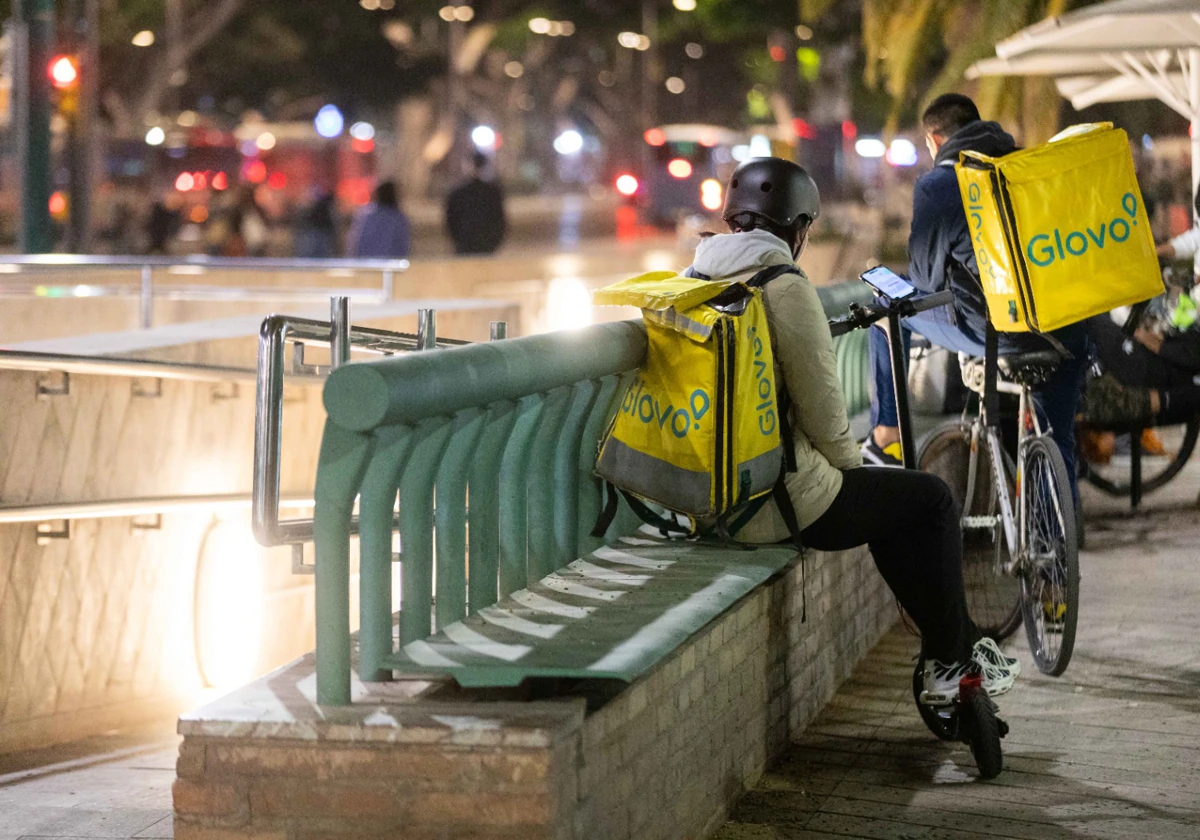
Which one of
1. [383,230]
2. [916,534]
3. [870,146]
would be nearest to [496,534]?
[916,534]

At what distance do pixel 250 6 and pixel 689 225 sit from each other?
713 inches

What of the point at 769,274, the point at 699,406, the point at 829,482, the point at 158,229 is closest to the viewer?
the point at 699,406

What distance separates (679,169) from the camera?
54312 mm

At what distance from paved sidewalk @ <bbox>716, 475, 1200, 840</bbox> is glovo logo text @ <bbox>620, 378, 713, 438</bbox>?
1054mm

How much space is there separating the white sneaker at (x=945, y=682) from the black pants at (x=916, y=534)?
2 cm

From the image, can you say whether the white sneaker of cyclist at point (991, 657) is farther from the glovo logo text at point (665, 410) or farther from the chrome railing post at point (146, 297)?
the chrome railing post at point (146, 297)

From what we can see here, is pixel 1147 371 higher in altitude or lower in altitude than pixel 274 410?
higher

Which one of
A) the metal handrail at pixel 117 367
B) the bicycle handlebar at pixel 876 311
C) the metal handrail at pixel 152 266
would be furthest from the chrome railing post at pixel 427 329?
the metal handrail at pixel 152 266

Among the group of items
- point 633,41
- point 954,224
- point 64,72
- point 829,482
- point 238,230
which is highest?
point 633,41

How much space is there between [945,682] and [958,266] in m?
1.99

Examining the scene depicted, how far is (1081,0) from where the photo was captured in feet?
55.2

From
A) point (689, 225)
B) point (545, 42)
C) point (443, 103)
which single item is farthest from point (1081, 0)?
point (545, 42)

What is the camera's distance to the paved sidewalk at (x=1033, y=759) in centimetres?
468

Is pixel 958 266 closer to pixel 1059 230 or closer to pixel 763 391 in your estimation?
pixel 1059 230
